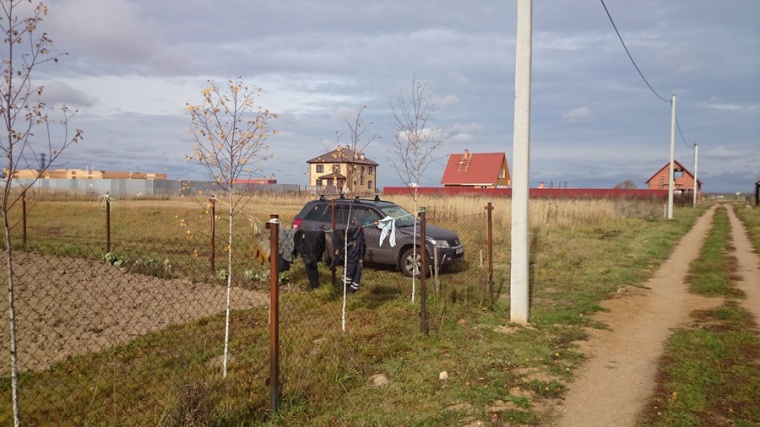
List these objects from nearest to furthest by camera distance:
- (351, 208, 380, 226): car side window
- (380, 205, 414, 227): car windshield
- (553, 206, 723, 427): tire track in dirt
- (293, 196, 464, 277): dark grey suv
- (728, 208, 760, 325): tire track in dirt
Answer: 1. (553, 206, 723, 427): tire track in dirt
2. (728, 208, 760, 325): tire track in dirt
3. (293, 196, 464, 277): dark grey suv
4. (351, 208, 380, 226): car side window
5. (380, 205, 414, 227): car windshield

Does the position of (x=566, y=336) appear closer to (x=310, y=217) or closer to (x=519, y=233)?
(x=519, y=233)

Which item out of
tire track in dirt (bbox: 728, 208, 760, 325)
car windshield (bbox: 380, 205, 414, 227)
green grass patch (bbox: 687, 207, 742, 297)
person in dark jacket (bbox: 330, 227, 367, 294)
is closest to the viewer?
person in dark jacket (bbox: 330, 227, 367, 294)

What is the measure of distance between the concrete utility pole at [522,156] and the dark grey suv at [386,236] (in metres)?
3.73

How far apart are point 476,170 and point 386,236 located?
47.9m

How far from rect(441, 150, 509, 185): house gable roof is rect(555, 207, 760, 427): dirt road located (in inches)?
1757

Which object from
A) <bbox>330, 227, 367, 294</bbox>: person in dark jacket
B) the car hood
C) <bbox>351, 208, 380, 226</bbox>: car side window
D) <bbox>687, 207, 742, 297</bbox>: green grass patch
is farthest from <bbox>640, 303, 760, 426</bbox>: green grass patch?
<bbox>351, 208, 380, 226</bbox>: car side window

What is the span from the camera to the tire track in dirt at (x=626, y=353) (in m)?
4.65

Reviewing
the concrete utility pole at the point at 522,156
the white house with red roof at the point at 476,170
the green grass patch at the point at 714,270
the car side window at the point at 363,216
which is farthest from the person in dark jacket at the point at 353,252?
the white house with red roof at the point at 476,170

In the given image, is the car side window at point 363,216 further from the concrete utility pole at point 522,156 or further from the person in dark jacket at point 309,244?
the concrete utility pole at point 522,156

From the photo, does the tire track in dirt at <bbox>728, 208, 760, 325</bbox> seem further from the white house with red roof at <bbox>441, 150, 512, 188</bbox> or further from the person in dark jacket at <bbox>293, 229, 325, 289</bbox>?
the white house with red roof at <bbox>441, 150, 512, 188</bbox>

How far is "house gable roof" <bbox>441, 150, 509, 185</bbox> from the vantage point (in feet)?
186

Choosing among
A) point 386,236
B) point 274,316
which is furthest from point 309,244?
point 386,236

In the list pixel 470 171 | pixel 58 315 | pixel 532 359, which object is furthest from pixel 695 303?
pixel 470 171

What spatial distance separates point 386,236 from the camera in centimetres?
1179
